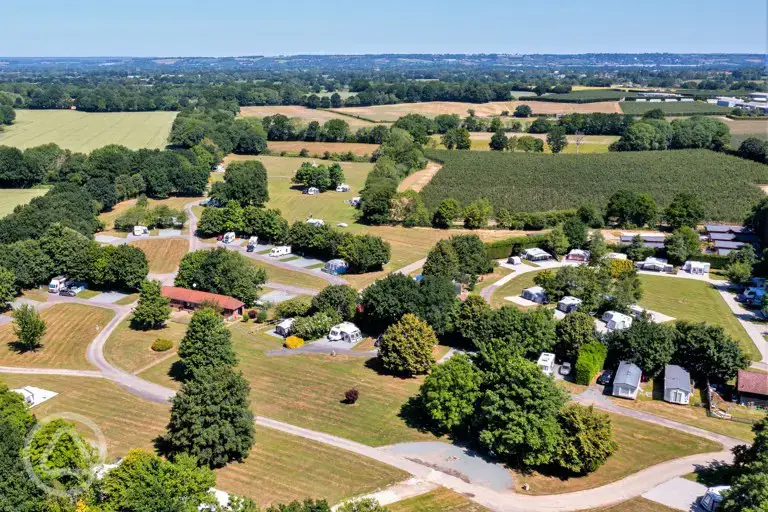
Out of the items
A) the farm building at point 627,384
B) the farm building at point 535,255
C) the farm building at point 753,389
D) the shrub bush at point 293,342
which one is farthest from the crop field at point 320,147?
the farm building at point 753,389

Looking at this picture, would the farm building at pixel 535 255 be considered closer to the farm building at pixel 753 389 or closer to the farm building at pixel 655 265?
the farm building at pixel 655 265

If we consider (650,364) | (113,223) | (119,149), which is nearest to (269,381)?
(650,364)

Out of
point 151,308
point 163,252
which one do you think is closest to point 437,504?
point 151,308

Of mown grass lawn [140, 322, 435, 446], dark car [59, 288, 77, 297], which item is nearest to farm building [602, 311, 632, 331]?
mown grass lawn [140, 322, 435, 446]

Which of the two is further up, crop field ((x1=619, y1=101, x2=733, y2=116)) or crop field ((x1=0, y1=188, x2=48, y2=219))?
crop field ((x1=619, y1=101, x2=733, y2=116))

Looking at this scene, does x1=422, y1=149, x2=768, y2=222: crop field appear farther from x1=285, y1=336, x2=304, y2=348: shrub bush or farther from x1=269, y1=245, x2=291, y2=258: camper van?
x1=285, y1=336, x2=304, y2=348: shrub bush
